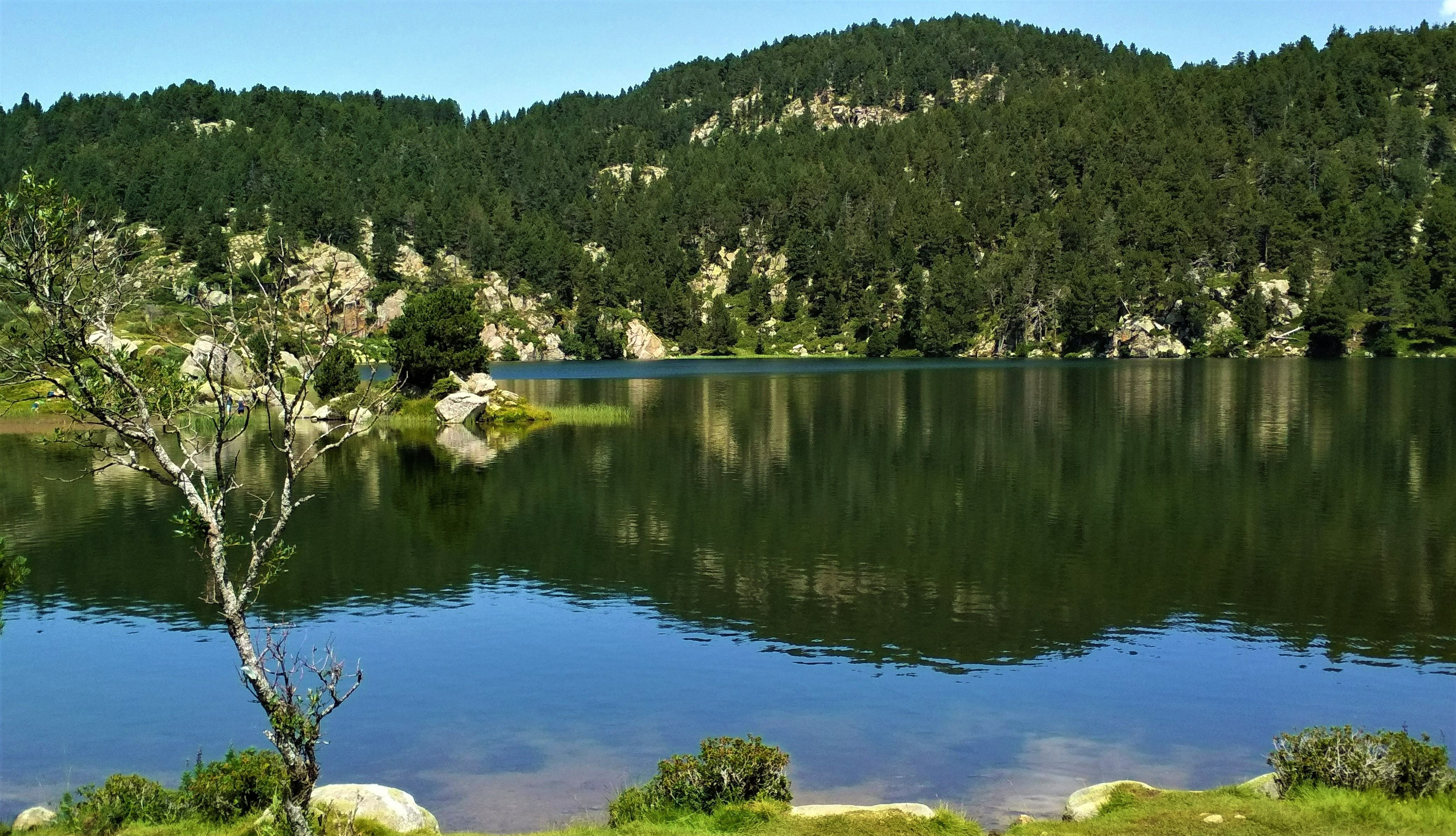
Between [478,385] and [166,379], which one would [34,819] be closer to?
[166,379]

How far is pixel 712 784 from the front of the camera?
22.5 meters

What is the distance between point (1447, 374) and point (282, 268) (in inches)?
7441

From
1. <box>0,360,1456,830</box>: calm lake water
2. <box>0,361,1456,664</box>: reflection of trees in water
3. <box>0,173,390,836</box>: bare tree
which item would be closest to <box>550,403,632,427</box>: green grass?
<box>0,361,1456,664</box>: reflection of trees in water

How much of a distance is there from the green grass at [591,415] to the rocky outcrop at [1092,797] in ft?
293

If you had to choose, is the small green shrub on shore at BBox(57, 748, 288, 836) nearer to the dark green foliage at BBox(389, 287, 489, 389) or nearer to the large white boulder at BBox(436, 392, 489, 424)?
the large white boulder at BBox(436, 392, 489, 424)

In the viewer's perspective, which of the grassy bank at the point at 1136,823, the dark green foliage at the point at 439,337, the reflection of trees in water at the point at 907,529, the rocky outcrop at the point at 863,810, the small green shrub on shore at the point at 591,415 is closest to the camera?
the grassy bank at the point at 1136,823

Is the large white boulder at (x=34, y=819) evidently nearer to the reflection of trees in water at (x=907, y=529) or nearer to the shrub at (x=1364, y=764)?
the reflection of trees in water at (x=907, y=529)

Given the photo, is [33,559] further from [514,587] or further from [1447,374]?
[1447,374]

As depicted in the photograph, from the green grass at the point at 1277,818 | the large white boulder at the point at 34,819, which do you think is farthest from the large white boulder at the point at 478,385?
the green grass at the point at 1277,818

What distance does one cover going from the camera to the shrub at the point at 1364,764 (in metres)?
21.1

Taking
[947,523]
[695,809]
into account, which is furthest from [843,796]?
[947,523]

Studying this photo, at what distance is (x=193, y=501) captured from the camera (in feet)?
57.6

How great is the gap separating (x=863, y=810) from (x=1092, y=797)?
5.14 meters

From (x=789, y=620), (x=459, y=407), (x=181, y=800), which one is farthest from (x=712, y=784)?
(x=459, y=407)
